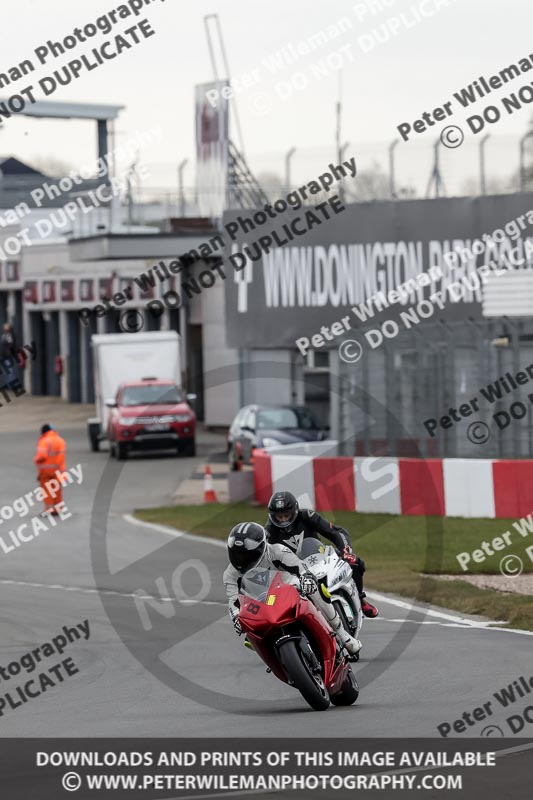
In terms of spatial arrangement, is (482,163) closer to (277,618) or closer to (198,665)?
(198,665)

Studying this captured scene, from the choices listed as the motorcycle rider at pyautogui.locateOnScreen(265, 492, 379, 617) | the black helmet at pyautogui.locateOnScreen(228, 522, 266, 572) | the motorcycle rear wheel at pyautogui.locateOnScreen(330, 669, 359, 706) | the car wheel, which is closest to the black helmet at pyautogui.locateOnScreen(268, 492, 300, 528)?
the motorcycle rider at pyautogui.locateOnScreen(265, 492, 379, 617)

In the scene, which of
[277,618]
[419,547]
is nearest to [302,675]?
[277,618]

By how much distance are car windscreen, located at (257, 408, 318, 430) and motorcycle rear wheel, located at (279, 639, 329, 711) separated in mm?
22675

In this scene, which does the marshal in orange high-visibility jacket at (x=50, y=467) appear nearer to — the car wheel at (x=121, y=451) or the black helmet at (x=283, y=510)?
the car wheel at (x=121, y=451)

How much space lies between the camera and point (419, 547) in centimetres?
2020

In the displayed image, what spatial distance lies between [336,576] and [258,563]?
1.08m

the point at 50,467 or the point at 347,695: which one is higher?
the point at 347,695

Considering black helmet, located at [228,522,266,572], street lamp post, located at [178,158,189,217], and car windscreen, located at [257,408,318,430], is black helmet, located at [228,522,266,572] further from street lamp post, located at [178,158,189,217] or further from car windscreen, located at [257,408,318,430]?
street lamp post, located at [178,158,189,217]

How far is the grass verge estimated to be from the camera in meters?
15.5

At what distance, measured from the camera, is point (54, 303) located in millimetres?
54906

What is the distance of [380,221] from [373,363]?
26.6 feet

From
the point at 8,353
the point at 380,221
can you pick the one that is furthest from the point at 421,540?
the point at 8,353
